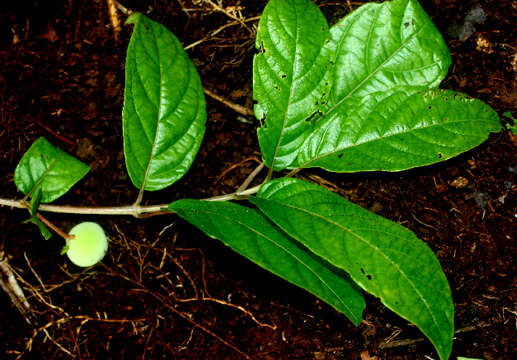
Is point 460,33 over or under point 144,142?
Result: over

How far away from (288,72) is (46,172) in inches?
36.1

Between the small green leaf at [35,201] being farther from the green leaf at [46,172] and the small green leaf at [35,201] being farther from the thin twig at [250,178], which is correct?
the thin twig at [250,178]

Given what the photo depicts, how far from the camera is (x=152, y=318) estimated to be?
5.32 feet

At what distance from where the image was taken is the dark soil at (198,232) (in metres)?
1.59

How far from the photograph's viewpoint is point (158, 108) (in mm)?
1379

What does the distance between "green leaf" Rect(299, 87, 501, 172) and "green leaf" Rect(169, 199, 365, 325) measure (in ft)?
1.01

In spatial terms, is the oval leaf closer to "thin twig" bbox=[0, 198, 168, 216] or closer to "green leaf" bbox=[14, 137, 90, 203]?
"thin twig" bbox=[0, 198, 168, 216]

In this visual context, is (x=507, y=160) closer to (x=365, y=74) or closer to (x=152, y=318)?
(x=365, y=74)

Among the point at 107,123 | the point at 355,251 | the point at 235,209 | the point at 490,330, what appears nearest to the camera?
the point at 355,251

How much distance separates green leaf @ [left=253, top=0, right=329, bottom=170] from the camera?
1325 millimetres

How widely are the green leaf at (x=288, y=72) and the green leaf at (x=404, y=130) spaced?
0.11 meters

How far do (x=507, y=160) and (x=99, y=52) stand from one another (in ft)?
5.43

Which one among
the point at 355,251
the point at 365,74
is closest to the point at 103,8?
the point at 365,74

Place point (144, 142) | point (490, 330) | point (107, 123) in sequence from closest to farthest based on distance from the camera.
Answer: point (144, 142) → point (490, 330) → point (107, 123)
